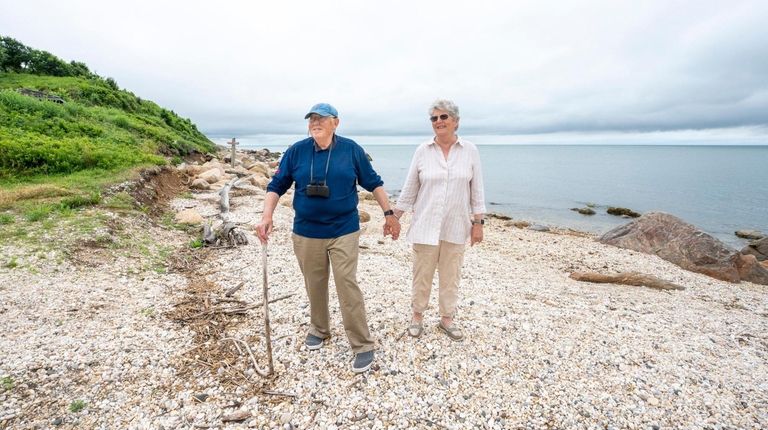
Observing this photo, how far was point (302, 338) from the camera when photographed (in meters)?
5.30

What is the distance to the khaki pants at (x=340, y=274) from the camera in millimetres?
4219

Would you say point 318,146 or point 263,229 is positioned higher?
point 318,146

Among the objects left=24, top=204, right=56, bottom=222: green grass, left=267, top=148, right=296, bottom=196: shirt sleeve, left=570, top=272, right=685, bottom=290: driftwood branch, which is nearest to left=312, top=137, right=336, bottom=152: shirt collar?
left=267, top=148, right=296, bottom=196: shirt sleeve

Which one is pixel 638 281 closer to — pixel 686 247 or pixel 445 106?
pixel 686 247

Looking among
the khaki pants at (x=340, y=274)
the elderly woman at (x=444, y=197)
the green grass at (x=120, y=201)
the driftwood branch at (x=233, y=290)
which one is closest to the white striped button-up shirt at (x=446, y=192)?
the elderly woman at (x=444, y=197)

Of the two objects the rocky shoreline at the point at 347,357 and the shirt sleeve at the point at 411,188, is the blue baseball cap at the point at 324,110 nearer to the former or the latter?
the shirt sleeve at the point at 411,188

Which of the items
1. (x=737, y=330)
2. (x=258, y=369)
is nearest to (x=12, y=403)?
(x=258, y=369)

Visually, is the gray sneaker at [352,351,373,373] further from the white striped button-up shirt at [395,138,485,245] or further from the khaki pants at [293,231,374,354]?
the white striped button-up shirt at [395,138,485,245]

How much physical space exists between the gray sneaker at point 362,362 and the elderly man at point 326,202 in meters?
0.01

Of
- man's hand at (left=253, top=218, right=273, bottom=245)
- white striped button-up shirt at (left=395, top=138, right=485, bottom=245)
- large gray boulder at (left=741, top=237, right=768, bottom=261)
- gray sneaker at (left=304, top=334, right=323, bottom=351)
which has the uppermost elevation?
white striped button-up shirt at (left=395, top=138, right=485, bottom=245)

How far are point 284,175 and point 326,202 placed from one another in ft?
2.18

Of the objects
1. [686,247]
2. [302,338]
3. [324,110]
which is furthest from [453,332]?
[686,247]

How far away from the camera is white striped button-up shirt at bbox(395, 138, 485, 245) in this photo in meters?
4.61

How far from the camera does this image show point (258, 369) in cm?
451
